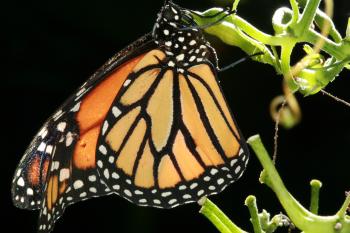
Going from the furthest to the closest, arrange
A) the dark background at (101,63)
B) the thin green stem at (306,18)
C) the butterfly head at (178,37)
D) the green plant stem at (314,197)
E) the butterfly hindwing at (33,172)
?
1. the dark background at (101,63)
2. the butterfly hindwing at (33,172)
3. the butterfly head at (178,37)
4. the green plant stem at (314,197)
5. the thin green stem at (306,18)

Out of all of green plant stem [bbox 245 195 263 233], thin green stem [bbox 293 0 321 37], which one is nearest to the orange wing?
green plant stem [bbox 245 195 263 233]

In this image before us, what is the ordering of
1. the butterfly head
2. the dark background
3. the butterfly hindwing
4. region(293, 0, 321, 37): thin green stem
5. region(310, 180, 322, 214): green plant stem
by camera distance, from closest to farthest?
region(293, 0, 321, 37): thin green stem < region(310, 180, 322, 214): green plant stem < the butterfly head < the butterfly hindwing < the dark background

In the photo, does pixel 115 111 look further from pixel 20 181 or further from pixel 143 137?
pixel 20 181

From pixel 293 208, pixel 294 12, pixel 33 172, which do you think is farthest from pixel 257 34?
pixel 33 172

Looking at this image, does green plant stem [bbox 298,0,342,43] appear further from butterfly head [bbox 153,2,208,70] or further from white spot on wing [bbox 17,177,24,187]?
white spot on wing [bbox 17,177,24,187]

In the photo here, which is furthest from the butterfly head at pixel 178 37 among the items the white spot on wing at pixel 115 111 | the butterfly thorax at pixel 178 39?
the white spot on wing at pixel 115 111

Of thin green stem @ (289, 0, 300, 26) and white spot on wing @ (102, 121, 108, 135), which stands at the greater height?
white spot on wing @ (102, 121, 108, 135)

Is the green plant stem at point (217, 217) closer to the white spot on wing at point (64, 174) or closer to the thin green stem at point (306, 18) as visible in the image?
the thin green stem at point (306, 18)
